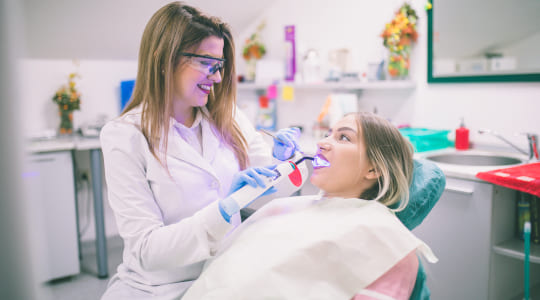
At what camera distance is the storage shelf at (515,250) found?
1.68 metres

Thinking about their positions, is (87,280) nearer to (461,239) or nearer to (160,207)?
(160,207)

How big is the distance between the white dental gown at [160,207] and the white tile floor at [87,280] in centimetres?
116

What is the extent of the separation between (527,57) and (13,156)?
2.39 meters

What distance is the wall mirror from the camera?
207 cm

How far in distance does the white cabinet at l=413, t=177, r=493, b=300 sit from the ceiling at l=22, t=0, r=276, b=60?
179 centimetres

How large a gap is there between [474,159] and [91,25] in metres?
2.60

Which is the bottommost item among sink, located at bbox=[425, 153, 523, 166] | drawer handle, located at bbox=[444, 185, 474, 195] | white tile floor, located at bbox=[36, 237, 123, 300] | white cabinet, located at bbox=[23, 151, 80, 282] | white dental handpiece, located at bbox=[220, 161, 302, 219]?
white tile floor, located at bbox=[36, 237, 123, 300]

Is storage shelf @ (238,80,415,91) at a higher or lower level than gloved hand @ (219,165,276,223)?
higher

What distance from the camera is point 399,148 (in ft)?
4.20

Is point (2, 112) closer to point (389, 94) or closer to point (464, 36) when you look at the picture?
point (464, 36)

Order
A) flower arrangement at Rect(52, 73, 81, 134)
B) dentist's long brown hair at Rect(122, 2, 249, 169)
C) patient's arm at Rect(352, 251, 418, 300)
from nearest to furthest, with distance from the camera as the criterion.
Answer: patient's arm at Rect(352, 251, 418, 300) → dentist's long brown hair at Rect(122, 2, 249, 169) → flower arrangement at Rect(52, 73, 81, 134)

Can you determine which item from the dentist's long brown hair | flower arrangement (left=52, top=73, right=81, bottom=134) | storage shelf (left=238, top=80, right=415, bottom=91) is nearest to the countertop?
storage shelf (left=238, top=80, right=415, bottom=91)

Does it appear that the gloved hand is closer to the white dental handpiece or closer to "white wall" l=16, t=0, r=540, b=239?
the white dental handpiece

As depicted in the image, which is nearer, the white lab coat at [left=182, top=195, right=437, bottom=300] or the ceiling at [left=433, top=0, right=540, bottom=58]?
the white lab coat at [left=182, top=195, right=437, bottom=300]
